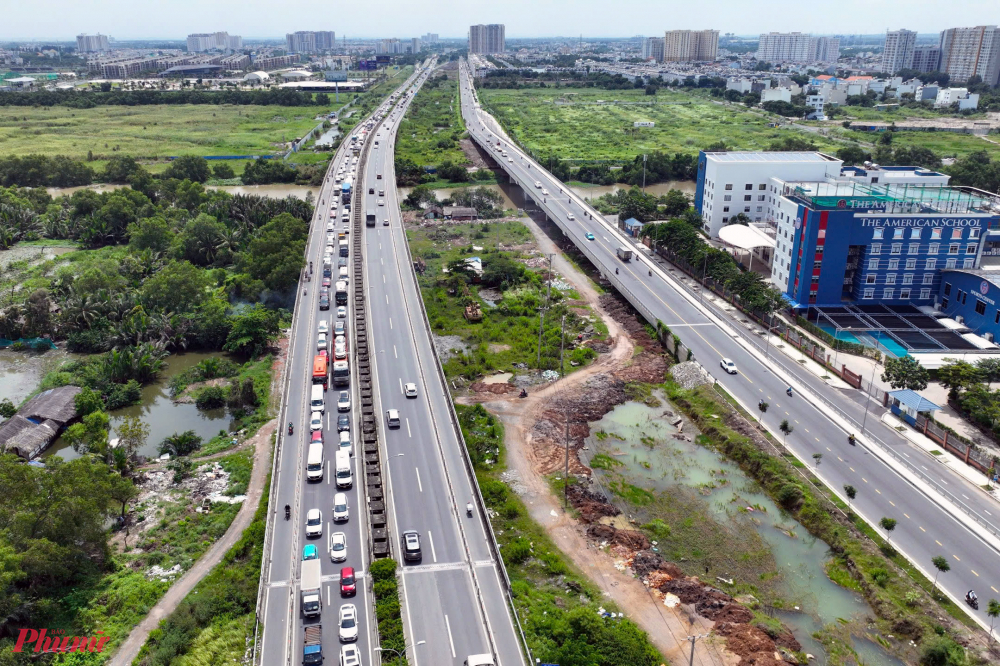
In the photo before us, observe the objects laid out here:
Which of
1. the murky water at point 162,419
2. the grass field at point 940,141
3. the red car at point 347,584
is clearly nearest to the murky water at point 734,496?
the red car at point 347,584

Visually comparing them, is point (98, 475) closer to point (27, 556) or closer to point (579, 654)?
point (27, 556)

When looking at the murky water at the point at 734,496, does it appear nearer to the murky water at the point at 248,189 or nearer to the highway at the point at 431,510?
the highway at the point at 431,510

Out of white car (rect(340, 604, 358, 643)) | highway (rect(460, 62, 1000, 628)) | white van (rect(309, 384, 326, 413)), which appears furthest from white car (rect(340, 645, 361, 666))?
highway (rect(460, 62, 1000, 628))

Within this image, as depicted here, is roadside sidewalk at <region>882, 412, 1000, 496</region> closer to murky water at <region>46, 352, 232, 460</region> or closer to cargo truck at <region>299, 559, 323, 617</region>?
cargo truck at <region>299, 559, 323, 617</region>

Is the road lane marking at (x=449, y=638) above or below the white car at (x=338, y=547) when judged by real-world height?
below

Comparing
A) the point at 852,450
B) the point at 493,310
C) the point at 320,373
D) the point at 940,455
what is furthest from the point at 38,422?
the point at 940,455

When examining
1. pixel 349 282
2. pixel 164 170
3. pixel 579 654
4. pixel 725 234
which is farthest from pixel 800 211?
pixel 164 170
